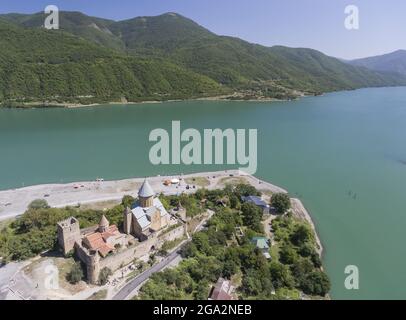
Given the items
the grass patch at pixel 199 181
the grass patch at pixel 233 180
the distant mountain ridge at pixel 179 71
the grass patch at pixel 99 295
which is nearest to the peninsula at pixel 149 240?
the grass patch at pixel 99 295

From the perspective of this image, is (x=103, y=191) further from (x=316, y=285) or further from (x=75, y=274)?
(x=316, y=285)

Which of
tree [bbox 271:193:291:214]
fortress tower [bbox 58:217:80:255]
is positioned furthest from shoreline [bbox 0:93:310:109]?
fortress tower [bbox 58:217:80:255]

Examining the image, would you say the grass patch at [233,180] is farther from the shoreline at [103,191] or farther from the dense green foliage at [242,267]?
the dense green foliage at [242,267]

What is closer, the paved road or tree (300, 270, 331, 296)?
the paved road

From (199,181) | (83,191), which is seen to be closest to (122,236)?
(83,191)

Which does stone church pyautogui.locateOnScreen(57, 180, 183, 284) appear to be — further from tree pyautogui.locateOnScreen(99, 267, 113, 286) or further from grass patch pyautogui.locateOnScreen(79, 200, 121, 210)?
grass patch pyautogui.locateOnScreen(79, 200, 121, 210)
